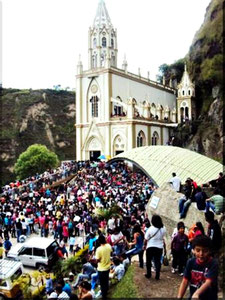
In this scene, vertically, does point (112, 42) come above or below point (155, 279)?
above

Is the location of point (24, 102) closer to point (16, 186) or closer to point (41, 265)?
point (16, 186)

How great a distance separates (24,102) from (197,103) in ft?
143

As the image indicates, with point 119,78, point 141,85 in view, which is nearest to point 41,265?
point 119,78

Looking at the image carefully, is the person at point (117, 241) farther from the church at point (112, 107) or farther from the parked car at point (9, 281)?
the church at point (112, 107)

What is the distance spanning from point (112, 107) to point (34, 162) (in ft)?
57.7

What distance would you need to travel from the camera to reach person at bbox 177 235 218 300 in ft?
13.7

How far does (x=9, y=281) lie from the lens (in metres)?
10.0

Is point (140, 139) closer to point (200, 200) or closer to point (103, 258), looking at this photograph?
point (200, 200)

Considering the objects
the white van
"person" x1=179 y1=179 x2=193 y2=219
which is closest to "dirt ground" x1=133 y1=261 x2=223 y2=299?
"person" x1=179 y1=179 x2=193 y2=219

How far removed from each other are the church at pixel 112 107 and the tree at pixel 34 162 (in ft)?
37.0

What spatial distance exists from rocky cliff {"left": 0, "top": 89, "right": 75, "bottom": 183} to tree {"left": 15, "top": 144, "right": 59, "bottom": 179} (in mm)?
14606

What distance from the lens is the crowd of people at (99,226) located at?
7.18 metres

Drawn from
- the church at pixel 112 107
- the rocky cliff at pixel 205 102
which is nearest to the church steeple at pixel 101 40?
the church at pixel 112 107

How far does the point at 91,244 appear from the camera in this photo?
1118cm
